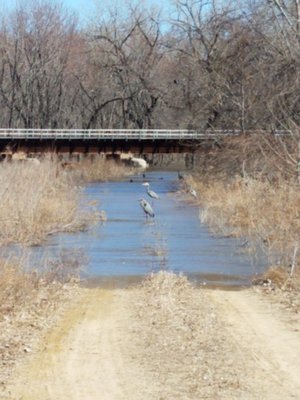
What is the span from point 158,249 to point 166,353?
11940mm

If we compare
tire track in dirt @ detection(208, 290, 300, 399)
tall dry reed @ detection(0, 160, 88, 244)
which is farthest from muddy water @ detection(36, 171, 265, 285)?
tire track in dirt @ detection(208, 290, 300, 399)

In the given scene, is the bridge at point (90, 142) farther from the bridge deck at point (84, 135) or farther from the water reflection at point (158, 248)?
the water reflection at point (158, 248)

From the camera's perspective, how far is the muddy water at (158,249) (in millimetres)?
18094

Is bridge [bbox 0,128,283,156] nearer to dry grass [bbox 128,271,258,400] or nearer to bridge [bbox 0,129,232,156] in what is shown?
bridge [bbox 0,129,232,156]

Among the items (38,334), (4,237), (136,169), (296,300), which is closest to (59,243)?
(4,237)

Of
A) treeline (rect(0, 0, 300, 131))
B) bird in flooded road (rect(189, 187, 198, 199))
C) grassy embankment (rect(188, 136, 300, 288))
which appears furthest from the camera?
treeline (rect(0, 0, 300, 131))

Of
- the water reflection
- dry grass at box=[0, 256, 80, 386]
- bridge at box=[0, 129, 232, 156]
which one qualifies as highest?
dry grass at box=[0, 256, 80, 386]

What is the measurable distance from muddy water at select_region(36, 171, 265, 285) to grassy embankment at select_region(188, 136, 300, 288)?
66cm

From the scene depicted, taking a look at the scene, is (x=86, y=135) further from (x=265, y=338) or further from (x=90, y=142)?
(x=265, y=338)

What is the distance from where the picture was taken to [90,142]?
6456 centimetres

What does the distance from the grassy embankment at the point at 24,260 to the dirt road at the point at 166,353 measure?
0.37 meters

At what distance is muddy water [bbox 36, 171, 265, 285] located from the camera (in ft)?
59.4

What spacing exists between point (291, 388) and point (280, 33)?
30609mm

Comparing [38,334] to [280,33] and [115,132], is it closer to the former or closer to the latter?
[280,33]
